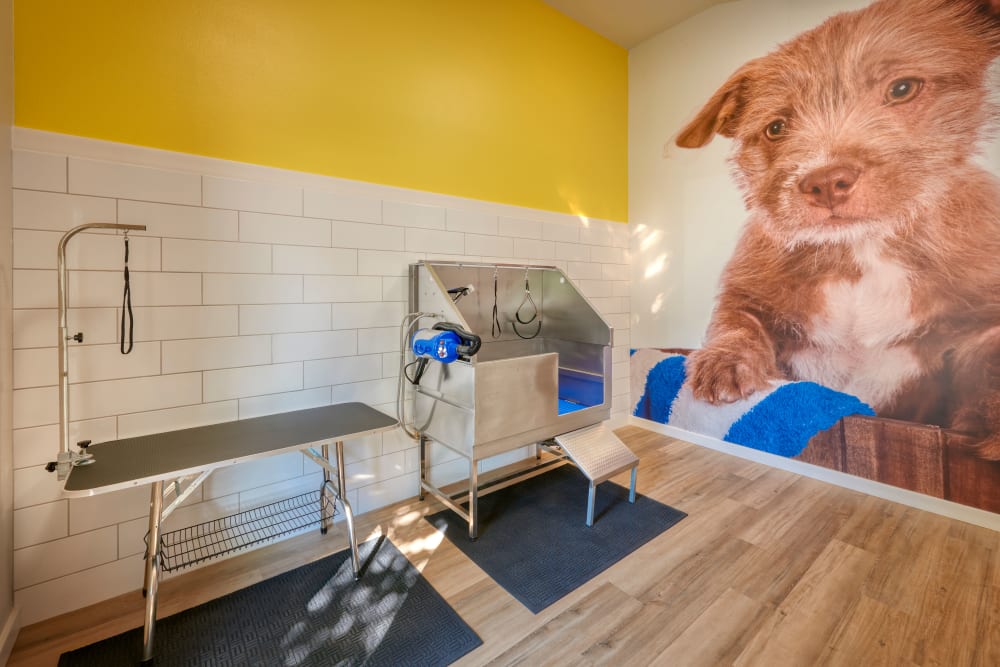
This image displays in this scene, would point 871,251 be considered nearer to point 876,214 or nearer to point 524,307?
point 876,214

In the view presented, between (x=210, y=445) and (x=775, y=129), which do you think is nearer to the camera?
(x=210, y=445)

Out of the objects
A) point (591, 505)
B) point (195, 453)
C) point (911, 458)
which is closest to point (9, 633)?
point (195, 453)

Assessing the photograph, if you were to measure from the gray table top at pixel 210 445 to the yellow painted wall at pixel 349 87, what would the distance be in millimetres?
1132

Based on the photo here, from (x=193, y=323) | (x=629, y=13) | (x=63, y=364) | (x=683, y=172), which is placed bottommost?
(x=63, y=364)

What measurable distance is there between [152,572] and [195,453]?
14.6 inches

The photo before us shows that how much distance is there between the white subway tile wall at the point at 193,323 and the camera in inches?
61.4

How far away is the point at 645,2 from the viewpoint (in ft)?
10.0

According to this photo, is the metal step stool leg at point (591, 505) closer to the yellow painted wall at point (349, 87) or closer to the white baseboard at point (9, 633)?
the yellow painted wall at point (349, 87)

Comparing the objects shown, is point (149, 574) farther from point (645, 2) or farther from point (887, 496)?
point (645, 2)

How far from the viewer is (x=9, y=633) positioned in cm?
145

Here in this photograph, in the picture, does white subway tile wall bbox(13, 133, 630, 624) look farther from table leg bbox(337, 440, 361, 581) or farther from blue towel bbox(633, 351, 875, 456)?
blue towel bbox(633, 351, 875, 456)

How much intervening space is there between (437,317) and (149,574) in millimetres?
1396

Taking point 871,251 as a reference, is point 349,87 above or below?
above

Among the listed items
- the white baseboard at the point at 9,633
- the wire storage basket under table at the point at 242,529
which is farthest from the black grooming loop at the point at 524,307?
the white baseboard at the point at 9,633
